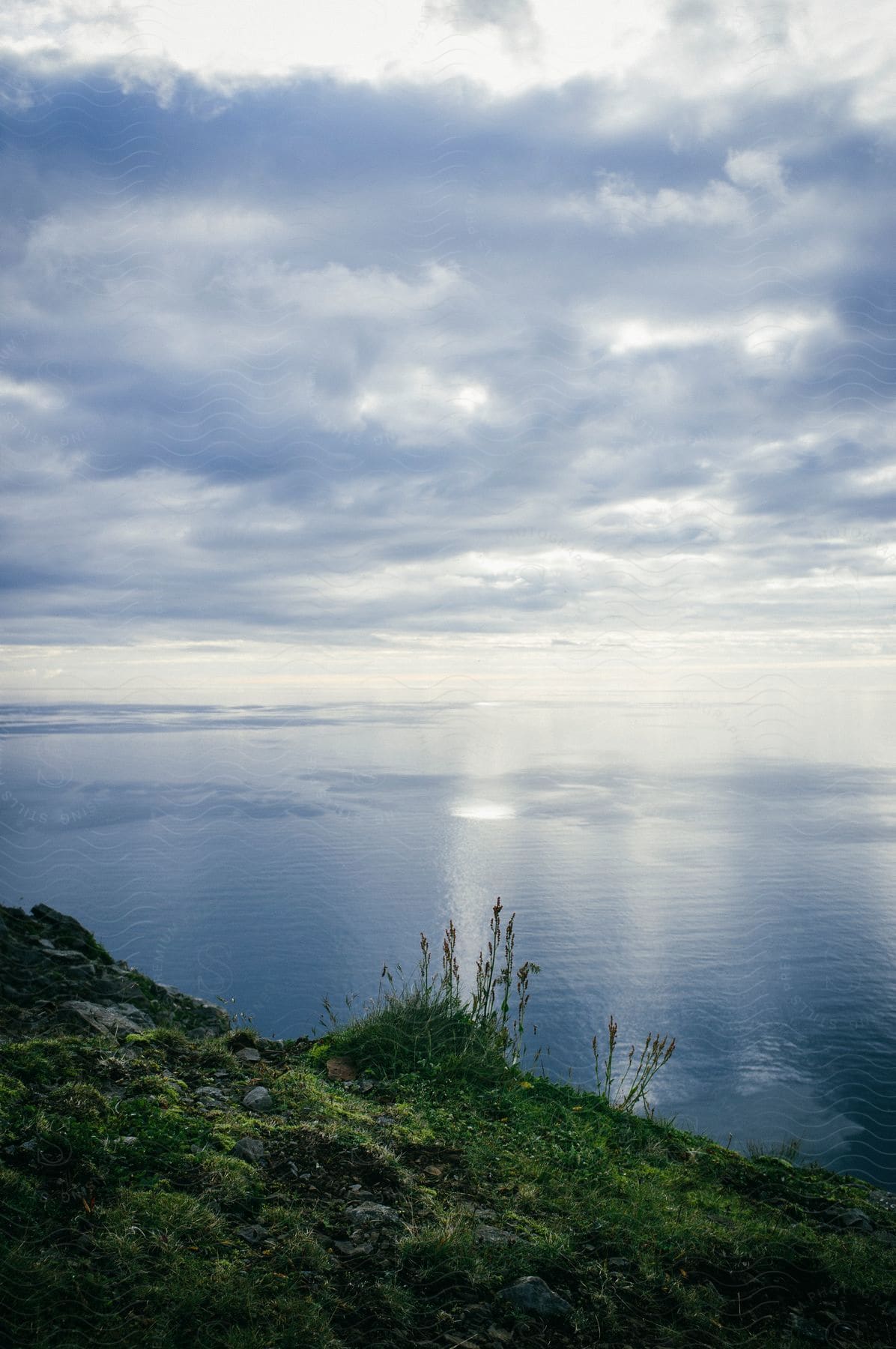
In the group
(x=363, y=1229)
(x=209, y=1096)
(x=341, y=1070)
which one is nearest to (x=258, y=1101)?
(x=209, y=1096)

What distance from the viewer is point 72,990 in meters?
7.45

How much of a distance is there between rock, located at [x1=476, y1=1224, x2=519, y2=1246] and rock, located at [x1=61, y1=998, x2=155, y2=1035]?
3.78 meters

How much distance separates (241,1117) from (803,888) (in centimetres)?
10887

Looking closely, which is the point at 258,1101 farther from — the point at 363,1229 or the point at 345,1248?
the point at 345,1248

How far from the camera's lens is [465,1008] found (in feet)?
28.8

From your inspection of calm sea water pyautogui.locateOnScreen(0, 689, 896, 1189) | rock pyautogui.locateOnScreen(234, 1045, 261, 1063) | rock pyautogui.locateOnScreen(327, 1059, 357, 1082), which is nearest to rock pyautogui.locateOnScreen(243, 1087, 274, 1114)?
rock pyautogui.locateOnScreen(234, 1045, 261, 1063)

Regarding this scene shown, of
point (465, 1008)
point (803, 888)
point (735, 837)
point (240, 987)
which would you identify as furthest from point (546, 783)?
point (465, 1008)

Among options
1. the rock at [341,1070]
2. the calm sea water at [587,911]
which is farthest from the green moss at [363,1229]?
the calm sea water at [587,911]

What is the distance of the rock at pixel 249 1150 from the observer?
507cm

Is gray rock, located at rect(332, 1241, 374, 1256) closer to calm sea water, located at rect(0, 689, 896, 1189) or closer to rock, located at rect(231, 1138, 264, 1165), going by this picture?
rock, located at rect(231, 1138, 264, 1165)

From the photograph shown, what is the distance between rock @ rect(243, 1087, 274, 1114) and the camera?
601cm

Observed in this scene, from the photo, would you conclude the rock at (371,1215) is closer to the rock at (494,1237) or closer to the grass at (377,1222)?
the grass at (377,1222)

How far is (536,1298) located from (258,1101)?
9.56ft

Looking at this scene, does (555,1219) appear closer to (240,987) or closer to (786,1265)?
(786,1265)
